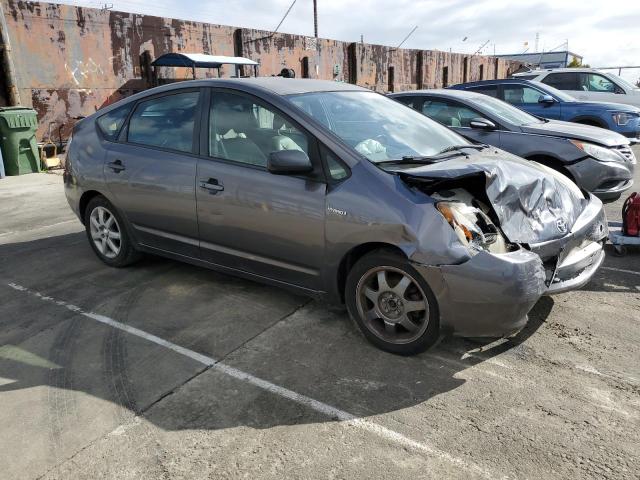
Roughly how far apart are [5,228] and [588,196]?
643cm

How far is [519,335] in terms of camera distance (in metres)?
3.43

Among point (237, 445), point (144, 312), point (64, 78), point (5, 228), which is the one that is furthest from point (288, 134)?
point (64, 78)

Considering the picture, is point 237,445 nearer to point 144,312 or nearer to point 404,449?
point 404,449

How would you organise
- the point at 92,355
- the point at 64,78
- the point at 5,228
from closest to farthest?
the point at 92,355 → the point at 5,228 → the point at 64,78

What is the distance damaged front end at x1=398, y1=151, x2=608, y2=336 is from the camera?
2844 millimetres

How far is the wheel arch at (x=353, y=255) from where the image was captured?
10.1 feet

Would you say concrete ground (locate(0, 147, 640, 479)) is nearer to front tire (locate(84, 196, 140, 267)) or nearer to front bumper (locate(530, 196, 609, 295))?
front bumper (locate(530, 196, 609, 295))

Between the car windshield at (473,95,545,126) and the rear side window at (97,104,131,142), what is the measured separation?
175 inches

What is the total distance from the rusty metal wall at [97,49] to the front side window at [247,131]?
30.8 ft

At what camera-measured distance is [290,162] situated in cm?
327

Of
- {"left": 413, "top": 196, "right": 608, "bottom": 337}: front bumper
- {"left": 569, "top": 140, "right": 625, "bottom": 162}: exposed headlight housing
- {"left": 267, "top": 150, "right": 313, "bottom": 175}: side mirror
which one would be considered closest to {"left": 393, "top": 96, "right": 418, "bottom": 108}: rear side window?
{"left": 569, "top": 140, "right": 625, "bottom": 162}: exposed headlight housing

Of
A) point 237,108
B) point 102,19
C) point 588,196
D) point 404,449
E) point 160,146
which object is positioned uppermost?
point 102,19

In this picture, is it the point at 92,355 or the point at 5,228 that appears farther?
the point at 5,228

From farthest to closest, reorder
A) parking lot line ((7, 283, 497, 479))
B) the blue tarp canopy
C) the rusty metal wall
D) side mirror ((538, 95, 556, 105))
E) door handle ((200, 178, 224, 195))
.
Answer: the blue tarp canopy < the rusty metal wall < side mirror ((538, 95, 556, 105)) < door handle ((200, 178, 224, 195)) < parking lot line ((7, 283, 497, 479))
